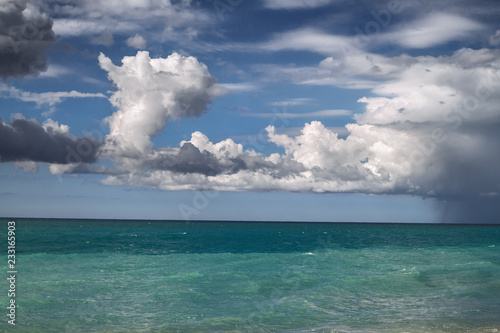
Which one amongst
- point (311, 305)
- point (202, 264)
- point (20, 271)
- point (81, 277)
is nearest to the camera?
point (311, 305)

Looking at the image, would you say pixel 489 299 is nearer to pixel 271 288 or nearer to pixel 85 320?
pixel 271 288

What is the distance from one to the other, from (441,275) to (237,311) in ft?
66.5

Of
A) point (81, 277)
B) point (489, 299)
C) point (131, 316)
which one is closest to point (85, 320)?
point (131, 316)

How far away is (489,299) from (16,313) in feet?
78.0

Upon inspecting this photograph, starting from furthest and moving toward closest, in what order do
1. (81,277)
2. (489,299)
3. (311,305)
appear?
(81,277), (489,299), (311,305)

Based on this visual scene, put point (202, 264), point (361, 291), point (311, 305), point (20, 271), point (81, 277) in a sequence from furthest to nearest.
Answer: point (202, 264), point (20, 271), point (81, 277), point (361, 291), point (311, 305)

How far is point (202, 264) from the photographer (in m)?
39.7

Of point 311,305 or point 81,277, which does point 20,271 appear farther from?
point 311,305

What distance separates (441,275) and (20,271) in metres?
32.3

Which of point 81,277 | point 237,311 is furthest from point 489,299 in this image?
point 81,277

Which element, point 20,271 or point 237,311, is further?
point 20,271

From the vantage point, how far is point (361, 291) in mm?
25922

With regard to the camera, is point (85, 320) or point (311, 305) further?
point (311, 305)

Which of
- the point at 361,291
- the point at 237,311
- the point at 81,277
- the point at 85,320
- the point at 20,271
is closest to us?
the point at 85,320
